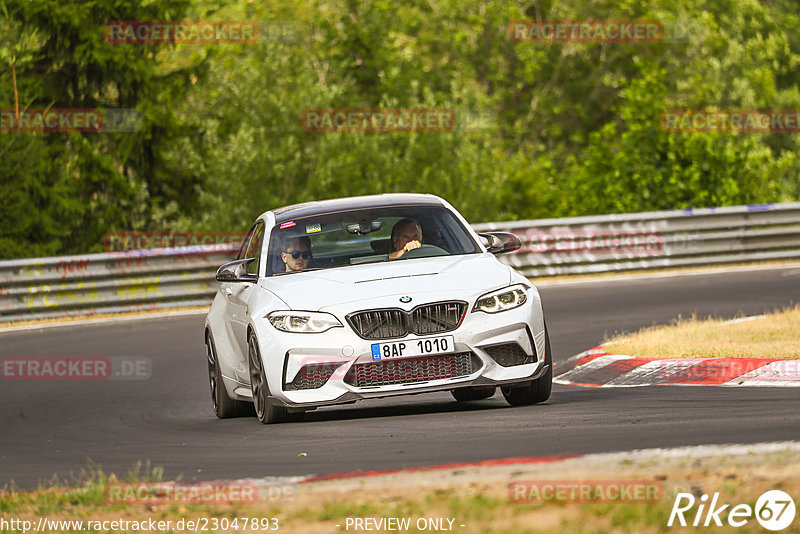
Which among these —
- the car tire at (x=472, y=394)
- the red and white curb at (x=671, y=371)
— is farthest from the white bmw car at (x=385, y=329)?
the red and white curb at (x=671, y=371)

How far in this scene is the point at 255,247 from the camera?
11.0 metres

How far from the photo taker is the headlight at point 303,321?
8.89m

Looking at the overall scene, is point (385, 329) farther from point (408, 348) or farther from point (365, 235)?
point (365, 235)

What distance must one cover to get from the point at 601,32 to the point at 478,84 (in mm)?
5429

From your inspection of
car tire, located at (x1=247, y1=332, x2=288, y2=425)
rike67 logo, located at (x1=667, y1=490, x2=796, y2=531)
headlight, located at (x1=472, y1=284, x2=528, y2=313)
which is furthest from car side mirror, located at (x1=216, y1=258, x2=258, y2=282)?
rike67 logo, located at (x1=667, y1=490, x2=796, y2=531)

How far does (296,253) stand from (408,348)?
1.62 metres

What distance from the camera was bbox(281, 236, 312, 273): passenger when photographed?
9.99m

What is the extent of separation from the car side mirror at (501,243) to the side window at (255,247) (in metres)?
1.71

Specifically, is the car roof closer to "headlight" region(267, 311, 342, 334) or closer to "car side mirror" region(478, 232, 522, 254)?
"car side mirror" region(478, 232, 522, 254)

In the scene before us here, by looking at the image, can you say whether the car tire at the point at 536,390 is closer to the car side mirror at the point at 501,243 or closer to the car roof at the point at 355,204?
the car side mirror at the point at 501,243

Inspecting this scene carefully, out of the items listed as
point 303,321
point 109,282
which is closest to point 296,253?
point 303,321

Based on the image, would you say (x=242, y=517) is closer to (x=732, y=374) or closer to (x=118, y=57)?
(x=732, y=374)

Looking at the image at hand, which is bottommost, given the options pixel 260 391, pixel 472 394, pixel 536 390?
pixel 472 394

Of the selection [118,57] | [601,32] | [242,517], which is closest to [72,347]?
[242,517]
